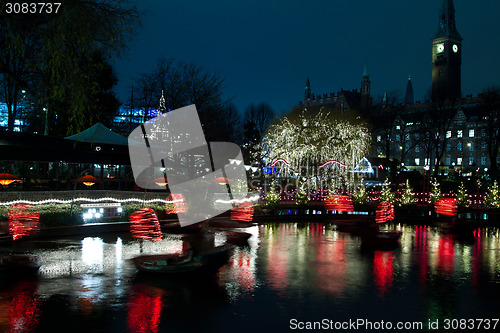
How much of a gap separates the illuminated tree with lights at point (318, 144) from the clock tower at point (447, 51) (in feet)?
399

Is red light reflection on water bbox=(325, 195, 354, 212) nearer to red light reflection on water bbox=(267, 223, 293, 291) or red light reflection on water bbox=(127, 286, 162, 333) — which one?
red light reflection on water bbox=(267, 223, 293, 291)

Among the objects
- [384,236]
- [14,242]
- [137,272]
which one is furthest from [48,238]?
[384,236]

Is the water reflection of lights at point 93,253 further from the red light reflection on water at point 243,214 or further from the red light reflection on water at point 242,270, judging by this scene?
the red light reflection on water at point 243,214

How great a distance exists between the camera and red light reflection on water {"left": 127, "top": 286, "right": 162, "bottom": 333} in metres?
8.53

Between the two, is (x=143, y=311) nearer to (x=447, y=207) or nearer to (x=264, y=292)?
(x=264, y=292)

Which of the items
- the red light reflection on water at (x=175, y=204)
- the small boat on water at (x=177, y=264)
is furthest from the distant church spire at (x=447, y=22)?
the small boat on water at (x=177, y=264)

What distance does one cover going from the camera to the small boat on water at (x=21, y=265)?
12.5 m

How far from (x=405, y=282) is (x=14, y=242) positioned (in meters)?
12.7

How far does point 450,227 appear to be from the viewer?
23656 mm

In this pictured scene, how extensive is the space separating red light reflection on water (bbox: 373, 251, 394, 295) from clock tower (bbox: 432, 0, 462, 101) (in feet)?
471

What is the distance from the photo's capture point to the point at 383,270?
13930mm

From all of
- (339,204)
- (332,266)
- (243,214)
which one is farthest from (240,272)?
(339,204)

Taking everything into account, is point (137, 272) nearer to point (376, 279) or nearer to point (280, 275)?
point (280, 275)

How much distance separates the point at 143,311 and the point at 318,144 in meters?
29.5
